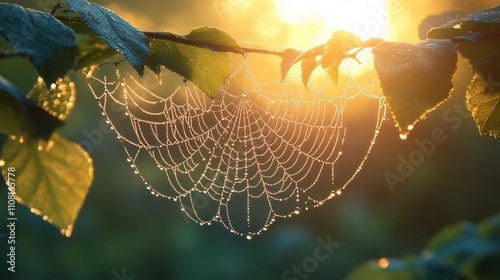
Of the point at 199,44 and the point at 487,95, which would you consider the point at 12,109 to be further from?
the point at 487,95

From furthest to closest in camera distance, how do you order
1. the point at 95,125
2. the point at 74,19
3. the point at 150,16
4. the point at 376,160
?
the point at 150,16, the point at 376,160, the point at 95,125, the point at 74,19

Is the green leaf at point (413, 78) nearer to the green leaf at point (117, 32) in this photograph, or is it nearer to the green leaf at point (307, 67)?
the green leaf at point (307, 67)

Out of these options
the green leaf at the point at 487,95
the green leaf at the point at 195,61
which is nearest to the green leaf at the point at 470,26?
the green leaf at the point at 487,95

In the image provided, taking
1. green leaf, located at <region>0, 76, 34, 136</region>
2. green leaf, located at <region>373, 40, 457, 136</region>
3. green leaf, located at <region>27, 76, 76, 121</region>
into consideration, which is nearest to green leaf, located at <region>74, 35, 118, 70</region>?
green leaf, located at <region>27, 76, 76, 121</region>

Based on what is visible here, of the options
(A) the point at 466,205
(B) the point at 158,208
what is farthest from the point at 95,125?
(A) the point at 466,205

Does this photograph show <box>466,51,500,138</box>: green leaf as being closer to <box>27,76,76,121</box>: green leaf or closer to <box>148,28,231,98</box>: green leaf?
<box>148,28,231,98</box>: green leaf

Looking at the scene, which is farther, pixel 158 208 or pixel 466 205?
pixel 466 205

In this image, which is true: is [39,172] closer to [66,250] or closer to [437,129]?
[66,250]
